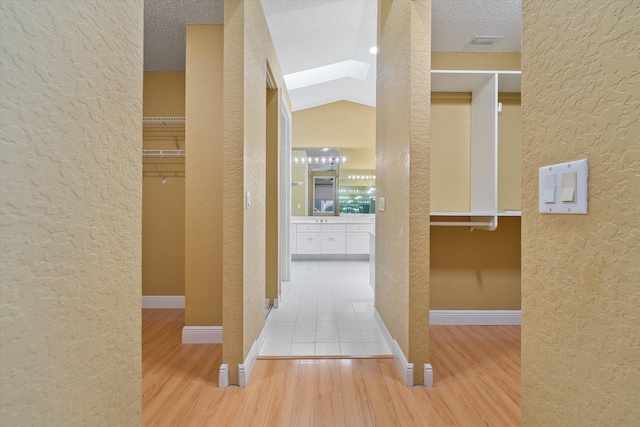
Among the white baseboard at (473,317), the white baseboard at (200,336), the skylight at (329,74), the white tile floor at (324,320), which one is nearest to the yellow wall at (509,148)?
the white baseboard at (473,317)

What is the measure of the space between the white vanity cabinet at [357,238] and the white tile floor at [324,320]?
1094 mm

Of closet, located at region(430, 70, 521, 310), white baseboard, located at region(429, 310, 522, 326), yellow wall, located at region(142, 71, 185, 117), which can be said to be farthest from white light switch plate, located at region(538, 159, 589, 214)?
yellow wall, located at region(142, 71, 185, 117)

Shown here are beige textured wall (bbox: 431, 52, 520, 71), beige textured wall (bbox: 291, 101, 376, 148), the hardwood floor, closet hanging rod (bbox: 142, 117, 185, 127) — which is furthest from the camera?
beige textured wall (bbox: 291, 101, 376, 148)

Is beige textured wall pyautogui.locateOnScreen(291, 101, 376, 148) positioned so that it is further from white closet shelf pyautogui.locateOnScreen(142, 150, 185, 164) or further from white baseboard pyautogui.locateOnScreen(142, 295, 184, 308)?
white baseboard pyautogui.locateOnScreen(142, 295, 184, 308)

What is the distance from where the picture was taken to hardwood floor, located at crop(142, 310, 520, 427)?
147cm

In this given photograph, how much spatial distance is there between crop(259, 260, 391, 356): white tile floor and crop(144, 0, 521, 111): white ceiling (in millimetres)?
2539

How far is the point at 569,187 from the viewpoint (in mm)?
571

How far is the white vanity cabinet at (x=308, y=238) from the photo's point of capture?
5570mm

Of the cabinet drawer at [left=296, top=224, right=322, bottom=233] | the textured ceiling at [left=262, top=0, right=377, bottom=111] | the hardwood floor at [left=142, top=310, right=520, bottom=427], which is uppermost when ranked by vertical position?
the textured ceiling at [left=262, top=0, right=377, bottom=111]

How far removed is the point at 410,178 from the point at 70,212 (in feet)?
5.11

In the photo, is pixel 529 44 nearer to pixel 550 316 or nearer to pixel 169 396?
pixel 550 316

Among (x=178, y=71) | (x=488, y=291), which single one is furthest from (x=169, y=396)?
(x=178, y=71)

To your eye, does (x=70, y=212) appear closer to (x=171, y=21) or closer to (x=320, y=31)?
(x=171, y=21)

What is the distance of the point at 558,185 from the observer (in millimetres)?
599
